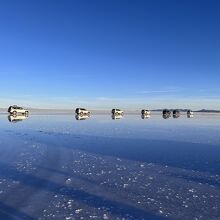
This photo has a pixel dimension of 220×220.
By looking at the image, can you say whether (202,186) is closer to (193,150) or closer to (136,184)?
(136,184)

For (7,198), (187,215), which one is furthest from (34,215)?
(187,215)

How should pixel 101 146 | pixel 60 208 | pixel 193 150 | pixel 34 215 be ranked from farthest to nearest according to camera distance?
pixel 101 146 < pixel 193 150 < pixel 60 208 < pixel 34 215

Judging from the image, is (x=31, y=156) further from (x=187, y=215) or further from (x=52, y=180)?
(x=187, y=215)

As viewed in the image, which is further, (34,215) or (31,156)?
(31,156)

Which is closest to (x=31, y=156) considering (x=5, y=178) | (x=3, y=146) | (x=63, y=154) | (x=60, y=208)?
(x=63, y=154)

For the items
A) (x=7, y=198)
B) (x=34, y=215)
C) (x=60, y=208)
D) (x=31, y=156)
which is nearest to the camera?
(x=34, y=215)

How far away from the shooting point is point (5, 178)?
1246 centimetres

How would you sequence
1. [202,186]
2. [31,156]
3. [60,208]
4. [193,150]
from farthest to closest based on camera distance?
[193,150] < [31,156] < [202,186] < [60,208]

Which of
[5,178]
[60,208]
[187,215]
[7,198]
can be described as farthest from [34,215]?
[5,178]

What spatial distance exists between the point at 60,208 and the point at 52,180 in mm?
3318

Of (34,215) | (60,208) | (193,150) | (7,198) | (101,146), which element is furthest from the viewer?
(101,146)

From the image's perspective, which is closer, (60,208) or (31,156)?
(60,208)

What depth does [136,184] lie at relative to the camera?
11.9m

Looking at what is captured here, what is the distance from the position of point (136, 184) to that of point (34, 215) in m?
4.43
